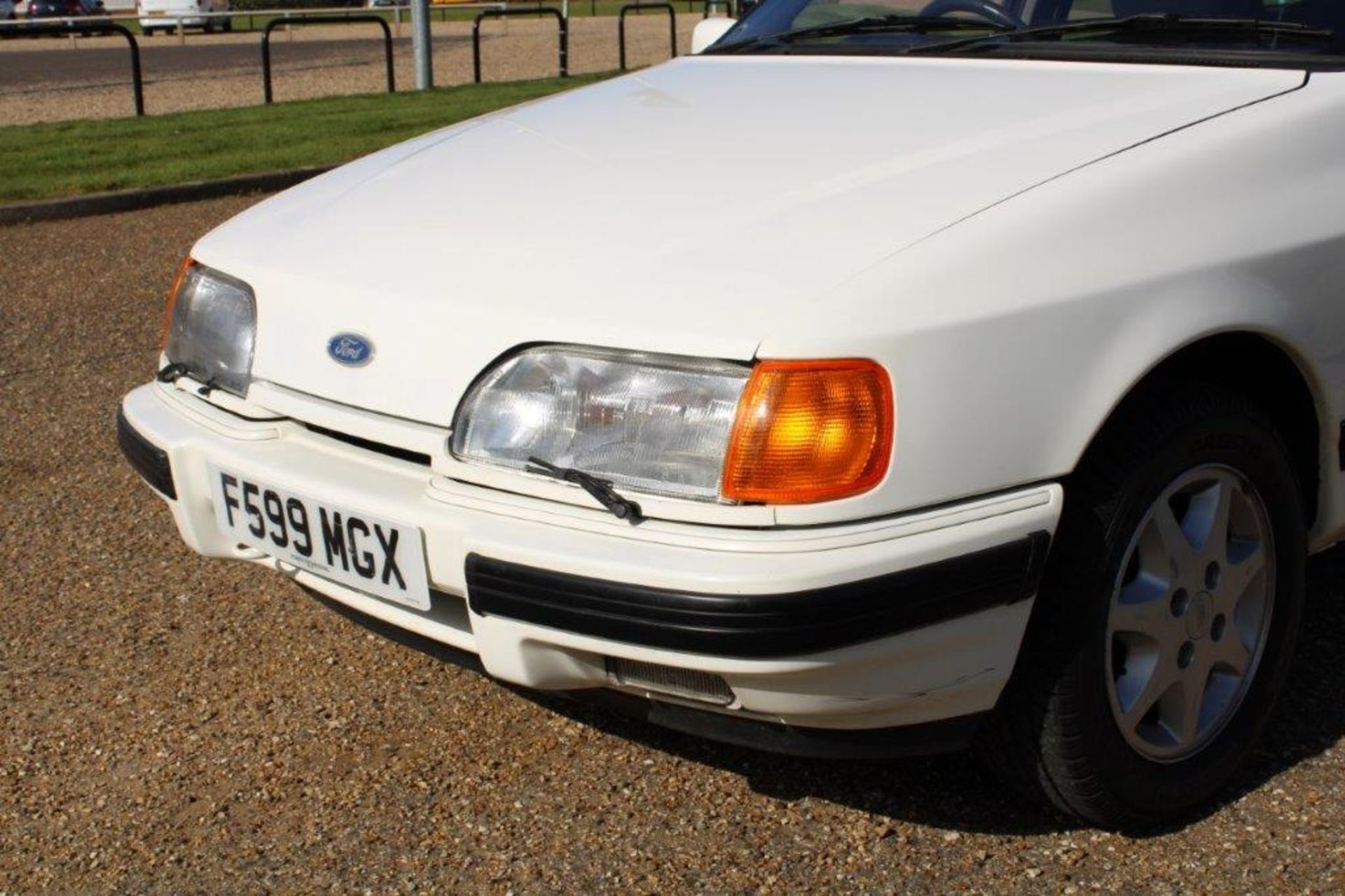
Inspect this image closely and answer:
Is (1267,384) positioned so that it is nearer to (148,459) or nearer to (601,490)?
(601,490)

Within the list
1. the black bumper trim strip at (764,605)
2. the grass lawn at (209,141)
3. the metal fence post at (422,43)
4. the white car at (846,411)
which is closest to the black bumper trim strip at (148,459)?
the white car at (846,411)

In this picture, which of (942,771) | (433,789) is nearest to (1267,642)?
(942,771)

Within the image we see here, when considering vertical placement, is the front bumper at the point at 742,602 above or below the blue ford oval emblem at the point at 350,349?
below

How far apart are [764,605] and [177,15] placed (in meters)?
31.7

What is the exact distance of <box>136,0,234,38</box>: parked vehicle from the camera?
104 ft

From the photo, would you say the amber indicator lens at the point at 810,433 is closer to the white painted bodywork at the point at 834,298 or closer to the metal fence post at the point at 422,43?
the white painted bodywork at the point at 834,298

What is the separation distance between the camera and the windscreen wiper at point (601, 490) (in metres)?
2.26

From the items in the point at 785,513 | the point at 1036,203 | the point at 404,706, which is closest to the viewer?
the point at 785,513

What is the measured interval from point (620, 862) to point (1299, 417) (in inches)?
53.5

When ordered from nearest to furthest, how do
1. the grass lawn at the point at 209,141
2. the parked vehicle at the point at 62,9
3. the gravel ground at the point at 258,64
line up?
1. the grass lawn at the point at 209,141
2. the gravel ground at the point at 258,64
3. the parked vehicle at the point at 62,9

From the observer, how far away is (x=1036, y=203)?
2.41 m

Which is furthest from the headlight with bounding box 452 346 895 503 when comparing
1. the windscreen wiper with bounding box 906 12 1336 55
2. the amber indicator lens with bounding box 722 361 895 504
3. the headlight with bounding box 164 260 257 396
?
the windscreen wiper with bounding box 906 12 1336 55

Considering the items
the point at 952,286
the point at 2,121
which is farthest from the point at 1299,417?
the point at 2,121

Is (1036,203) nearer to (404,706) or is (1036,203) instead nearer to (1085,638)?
(1085,638)
